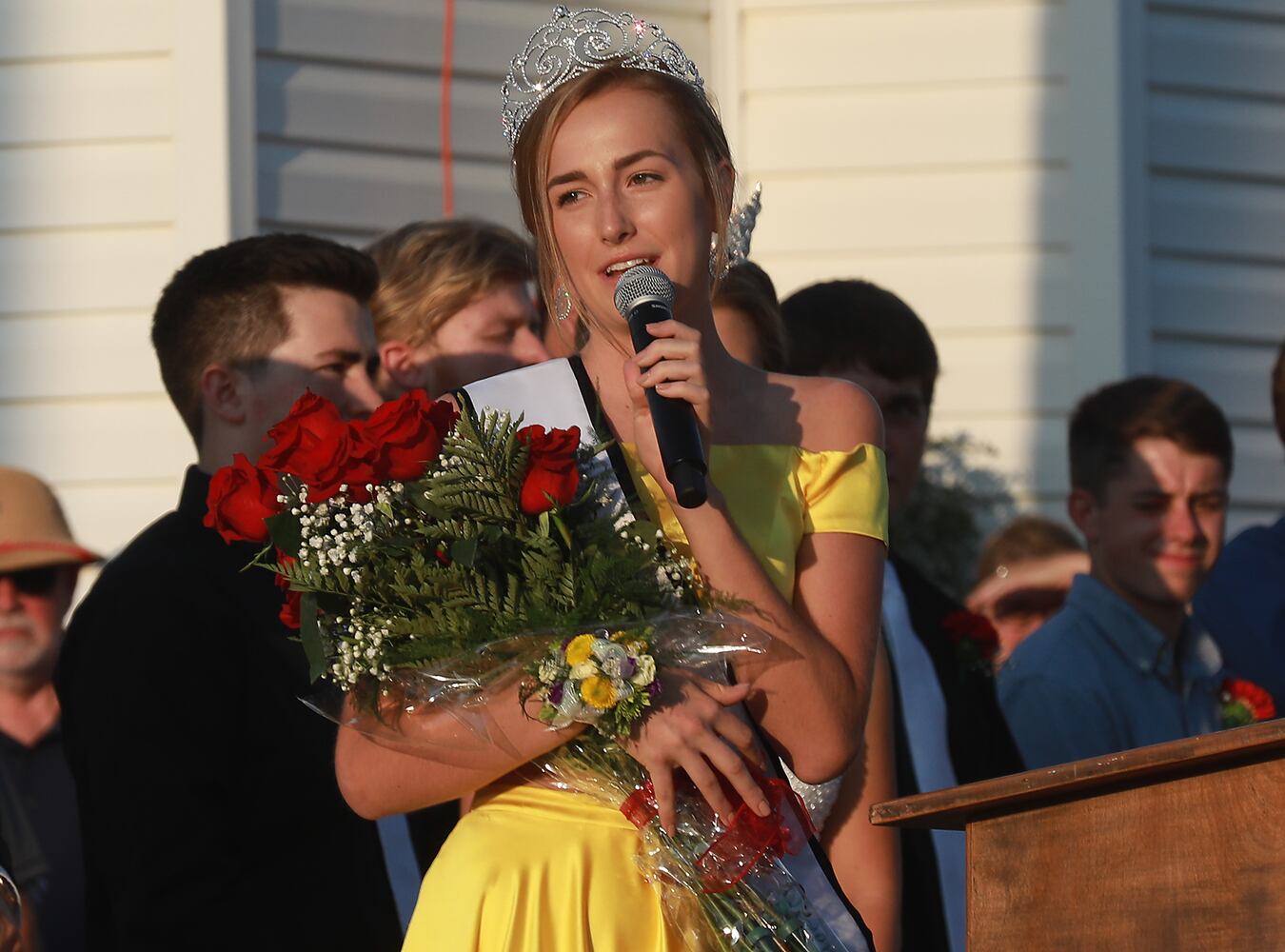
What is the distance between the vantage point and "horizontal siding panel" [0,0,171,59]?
623 centimetres

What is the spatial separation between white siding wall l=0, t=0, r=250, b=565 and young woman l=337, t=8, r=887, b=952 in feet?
11.4

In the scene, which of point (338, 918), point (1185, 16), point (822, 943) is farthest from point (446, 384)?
point (1185, 16)

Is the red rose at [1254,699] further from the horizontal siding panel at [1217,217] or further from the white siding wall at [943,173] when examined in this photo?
the horizontal siding panel at [1217,217]

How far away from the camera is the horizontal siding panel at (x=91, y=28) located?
245 inches

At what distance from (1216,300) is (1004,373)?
0.97 m

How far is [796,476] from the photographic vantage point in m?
2.73

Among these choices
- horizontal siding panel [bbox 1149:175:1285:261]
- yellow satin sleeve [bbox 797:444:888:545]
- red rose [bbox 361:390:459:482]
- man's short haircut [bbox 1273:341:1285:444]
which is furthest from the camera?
horizontal siding panel [bbox 1149:175:1285:261]

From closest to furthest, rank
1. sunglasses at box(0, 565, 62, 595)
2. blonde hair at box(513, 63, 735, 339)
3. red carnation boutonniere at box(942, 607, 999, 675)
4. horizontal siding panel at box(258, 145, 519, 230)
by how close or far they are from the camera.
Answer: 1. blonde hair at box(513, 63, 735, 339)
2. red carnation boutonniere at box(942, 607, 999, 675)
3. sunglasses at box(0, 565, 62, 595)
4. horizontal siding panel at box(258, 145, 519, 230)

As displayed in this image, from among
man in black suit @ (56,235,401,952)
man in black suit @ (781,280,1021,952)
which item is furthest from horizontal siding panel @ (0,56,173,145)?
man in black suit @ (56,235,401,952)

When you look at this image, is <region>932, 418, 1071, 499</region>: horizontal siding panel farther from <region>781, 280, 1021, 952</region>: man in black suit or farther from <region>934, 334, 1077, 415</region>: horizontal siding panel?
<region>781, 280, 1021, 952</region>: man in black suit

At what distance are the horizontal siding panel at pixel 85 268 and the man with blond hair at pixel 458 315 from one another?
1701mm

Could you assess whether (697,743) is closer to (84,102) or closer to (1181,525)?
(1181,525)

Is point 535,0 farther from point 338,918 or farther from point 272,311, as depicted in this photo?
point 338,918

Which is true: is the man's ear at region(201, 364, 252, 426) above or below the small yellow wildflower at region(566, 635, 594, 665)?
above
